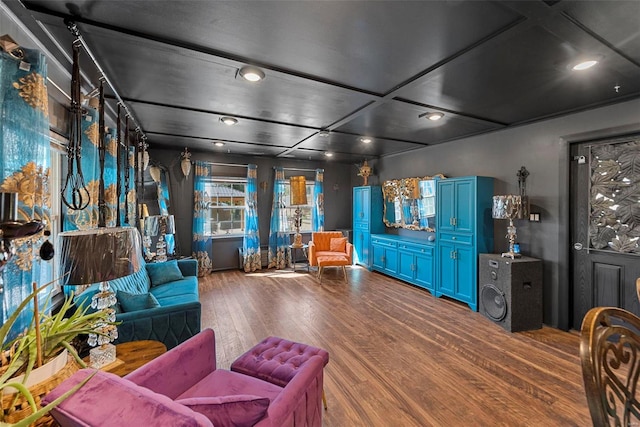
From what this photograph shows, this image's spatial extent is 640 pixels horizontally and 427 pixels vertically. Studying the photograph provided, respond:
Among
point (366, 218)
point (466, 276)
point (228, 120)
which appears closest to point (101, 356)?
point (228, 120)

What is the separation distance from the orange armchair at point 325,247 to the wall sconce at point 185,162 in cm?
274

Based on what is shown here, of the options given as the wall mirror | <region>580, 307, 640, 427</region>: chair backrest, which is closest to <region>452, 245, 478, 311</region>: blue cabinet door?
the wall mirror

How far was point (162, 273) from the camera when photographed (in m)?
3.55

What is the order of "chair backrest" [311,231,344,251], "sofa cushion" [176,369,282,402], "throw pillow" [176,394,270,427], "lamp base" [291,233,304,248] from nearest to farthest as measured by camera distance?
"throw pillow" [176,394,270,427] → "sofa cushion" [176,369,282,402] → "chair backrest" [311,231,344,251] → "lamp base" [291,233,304,248]

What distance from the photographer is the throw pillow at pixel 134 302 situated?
2111 millimetres

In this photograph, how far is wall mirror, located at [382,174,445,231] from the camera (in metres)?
4.75

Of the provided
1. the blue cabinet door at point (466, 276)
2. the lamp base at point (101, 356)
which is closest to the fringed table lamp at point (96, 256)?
the lamp base at point (101, 356)

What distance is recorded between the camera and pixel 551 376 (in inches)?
88.6

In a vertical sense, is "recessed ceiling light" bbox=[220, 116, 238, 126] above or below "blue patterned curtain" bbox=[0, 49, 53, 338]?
above

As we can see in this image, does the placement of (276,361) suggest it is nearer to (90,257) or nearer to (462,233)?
(90,257)

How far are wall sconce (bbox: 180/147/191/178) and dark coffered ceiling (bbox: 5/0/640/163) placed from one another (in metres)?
1.90

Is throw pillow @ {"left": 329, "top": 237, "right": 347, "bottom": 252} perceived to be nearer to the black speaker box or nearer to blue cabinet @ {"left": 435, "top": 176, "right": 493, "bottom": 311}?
blue cabinet @ {"left": 435, "top": 176, "right": 493, "bottom": 311}

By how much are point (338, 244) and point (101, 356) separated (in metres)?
4.40

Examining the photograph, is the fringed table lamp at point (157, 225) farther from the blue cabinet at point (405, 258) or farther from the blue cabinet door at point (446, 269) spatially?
the blue cabinet door at point (446, 269)
